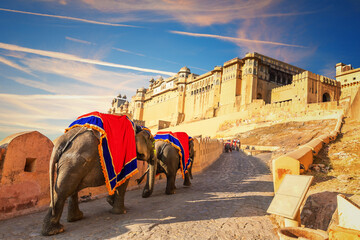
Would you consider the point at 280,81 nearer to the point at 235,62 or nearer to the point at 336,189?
the point at 235,62

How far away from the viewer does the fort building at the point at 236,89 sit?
131 feet

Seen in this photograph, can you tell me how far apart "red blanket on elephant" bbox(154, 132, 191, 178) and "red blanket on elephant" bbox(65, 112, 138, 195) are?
8.44 feet

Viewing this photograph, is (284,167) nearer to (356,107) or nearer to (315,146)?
(315,146)

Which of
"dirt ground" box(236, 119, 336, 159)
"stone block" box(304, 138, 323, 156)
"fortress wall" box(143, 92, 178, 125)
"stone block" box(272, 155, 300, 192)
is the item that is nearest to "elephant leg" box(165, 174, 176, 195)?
"stone block" box(272, 155, 300, 192)

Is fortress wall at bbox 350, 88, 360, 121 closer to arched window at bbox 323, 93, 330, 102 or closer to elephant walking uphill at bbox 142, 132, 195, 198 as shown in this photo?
elephant walking uphill at bbox 142, 132, 195, 198

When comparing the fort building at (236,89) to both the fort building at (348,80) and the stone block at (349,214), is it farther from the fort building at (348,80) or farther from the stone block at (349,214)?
the stone block at (349,214)

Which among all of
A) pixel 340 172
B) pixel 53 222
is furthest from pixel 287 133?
pixel 53 222

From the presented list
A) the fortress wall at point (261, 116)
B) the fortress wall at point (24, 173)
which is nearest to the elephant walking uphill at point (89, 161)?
the fortress wall at point (24, 173)

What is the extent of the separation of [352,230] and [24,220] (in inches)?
184

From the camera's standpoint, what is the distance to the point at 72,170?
370cm

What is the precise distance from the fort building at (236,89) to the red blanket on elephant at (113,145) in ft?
126

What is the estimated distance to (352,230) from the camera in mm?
2447

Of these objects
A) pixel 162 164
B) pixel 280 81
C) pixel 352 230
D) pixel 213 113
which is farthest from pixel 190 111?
pixel 352 230

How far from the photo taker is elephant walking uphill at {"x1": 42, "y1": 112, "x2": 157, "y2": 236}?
3631 millimetres
